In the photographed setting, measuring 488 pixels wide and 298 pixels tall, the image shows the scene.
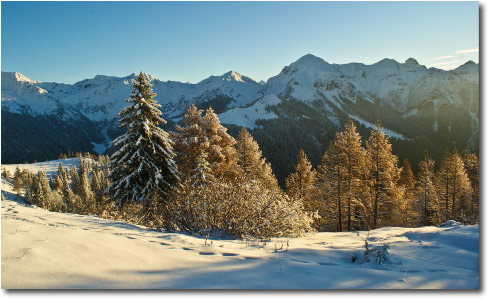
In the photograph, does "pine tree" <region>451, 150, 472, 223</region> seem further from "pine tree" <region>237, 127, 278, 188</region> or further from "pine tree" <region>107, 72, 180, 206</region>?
"pine tree" <region>107, 72, 180, 206</region>

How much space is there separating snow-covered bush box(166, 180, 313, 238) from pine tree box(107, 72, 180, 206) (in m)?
6.02

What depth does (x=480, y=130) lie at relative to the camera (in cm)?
563

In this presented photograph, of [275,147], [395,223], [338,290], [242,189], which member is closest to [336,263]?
[338,290]

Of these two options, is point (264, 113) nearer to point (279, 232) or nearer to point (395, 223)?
point (395, 223)

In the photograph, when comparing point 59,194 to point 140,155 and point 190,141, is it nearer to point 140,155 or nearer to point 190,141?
point 190,141

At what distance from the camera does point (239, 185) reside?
7.99 metres

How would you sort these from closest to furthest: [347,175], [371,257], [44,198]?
[371,257] → [347,175] → [44,198]

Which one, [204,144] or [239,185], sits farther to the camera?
[204,144]

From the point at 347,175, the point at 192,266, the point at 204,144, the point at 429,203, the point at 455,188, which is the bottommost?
the point at 429,203

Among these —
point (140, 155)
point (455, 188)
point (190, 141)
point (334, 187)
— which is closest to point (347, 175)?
point (334, 187)

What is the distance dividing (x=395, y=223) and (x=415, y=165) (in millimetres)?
103350

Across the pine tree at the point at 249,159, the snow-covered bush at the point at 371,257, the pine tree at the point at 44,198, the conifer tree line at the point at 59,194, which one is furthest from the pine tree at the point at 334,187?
the pine tree at the point at 44,198

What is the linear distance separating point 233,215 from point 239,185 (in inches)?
51.3

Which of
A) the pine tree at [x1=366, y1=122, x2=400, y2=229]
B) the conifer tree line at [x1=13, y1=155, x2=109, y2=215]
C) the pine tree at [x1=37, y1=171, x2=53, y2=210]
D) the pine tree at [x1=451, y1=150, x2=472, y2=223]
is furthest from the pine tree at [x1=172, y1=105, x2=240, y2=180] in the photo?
the pine tree at [x1=37, y1=171, x2=53, y2=210]
